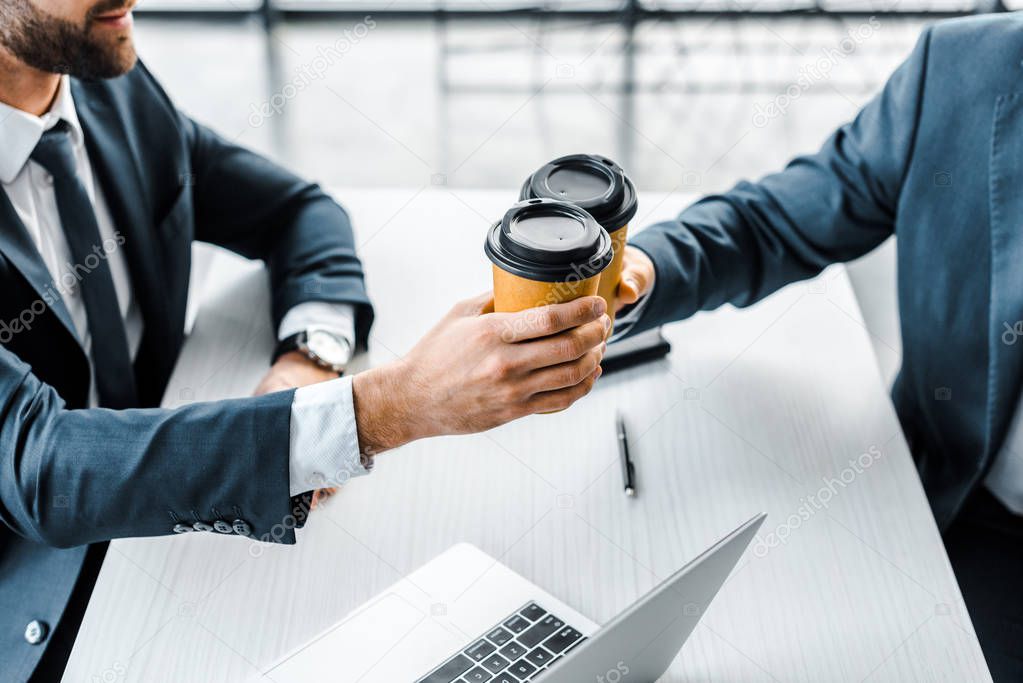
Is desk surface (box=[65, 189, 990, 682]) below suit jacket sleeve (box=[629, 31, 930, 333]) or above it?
below

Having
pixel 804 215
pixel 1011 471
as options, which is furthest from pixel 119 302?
pixel 1011 471

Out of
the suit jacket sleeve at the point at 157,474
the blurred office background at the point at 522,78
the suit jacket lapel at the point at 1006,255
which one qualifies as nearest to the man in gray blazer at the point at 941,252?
the suit jacket lapel at the point at 1006,255

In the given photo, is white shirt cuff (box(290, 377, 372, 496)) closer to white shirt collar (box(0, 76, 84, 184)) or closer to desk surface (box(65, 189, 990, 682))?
desk surface (box(65, 189, 990, 682))

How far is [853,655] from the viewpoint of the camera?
3.62ft

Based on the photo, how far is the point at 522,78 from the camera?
402 centimetres

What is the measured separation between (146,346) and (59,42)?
1.71ft

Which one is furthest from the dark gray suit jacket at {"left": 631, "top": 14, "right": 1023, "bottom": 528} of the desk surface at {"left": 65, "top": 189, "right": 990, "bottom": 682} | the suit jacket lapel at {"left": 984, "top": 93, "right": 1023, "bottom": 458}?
the desk surface at {"left": 65, "top": 189, "right": 990, "bottom": 682}

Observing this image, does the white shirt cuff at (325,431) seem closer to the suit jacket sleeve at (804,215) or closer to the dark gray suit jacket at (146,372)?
the dark gray suit jacket at (146,372)

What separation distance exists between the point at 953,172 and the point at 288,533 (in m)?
1.09

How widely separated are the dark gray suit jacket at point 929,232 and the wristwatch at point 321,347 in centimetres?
46

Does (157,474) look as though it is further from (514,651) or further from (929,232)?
(929,232)

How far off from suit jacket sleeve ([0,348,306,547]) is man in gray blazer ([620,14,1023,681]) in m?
0.51

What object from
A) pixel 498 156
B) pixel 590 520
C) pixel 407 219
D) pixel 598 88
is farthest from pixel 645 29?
pixel 590 520

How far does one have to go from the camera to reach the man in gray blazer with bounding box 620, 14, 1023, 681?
54.9 inches
